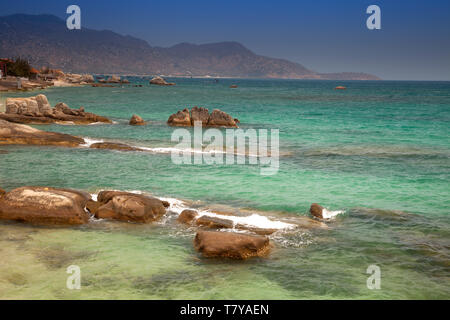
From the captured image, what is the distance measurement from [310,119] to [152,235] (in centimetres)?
3895

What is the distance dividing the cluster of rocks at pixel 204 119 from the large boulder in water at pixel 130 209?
991 inches

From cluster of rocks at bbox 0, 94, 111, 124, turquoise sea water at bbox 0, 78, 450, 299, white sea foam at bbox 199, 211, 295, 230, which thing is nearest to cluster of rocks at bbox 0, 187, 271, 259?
turquoise sea water at bbox 0, 78, 450, 299

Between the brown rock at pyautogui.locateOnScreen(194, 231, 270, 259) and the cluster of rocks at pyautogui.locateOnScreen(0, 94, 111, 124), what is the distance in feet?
98.3

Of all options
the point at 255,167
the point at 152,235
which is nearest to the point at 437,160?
the point at 255,167

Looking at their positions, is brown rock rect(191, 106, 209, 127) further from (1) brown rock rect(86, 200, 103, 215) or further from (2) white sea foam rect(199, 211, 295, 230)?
(2) white sea foam rect(199, 211, 295, 230)

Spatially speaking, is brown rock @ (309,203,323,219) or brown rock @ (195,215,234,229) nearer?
brown rock @ (195,215,234,229)

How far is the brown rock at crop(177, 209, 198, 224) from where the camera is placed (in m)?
13.5

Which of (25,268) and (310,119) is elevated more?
(310,119)

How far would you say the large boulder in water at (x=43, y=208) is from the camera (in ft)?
43.4

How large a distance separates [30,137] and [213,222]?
18.3 m

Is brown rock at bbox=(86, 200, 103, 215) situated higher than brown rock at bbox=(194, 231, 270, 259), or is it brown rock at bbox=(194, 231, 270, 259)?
brown rock at bbox=(86, 200, 103, 215)

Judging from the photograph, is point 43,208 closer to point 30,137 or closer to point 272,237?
point 272,237

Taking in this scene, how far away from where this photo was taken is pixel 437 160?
80.3 ft
